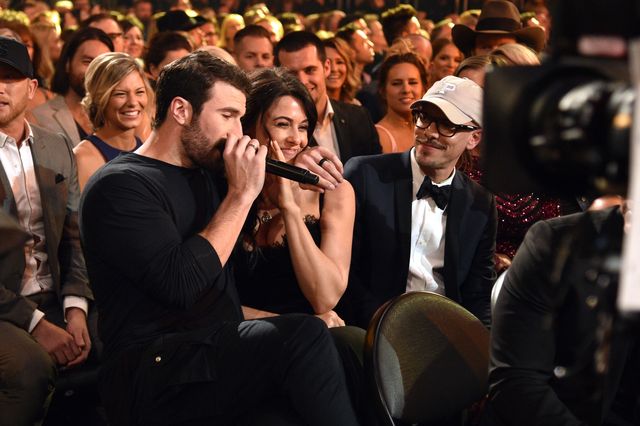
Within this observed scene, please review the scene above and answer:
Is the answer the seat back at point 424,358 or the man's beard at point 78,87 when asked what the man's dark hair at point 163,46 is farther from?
the seat back at point 424,358

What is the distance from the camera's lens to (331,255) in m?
3.44

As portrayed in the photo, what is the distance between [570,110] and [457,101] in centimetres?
231

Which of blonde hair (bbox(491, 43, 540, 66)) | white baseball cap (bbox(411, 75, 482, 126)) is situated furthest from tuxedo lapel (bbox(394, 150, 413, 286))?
blonde hair (bbox(491, 43, 540, 66))

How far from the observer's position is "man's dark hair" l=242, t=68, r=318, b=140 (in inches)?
146

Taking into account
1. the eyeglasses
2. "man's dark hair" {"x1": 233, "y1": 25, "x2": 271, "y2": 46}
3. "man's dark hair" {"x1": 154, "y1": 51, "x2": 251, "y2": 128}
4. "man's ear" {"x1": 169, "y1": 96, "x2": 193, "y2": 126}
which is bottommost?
"man's dark hair" {"x1": 233, "y1": 25, "x2": 271, "y2": 46}

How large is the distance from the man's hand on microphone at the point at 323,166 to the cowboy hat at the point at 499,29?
10.3 ft

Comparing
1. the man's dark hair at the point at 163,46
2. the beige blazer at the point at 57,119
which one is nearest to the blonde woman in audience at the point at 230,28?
A: the man's dark hair at the point at 163,46

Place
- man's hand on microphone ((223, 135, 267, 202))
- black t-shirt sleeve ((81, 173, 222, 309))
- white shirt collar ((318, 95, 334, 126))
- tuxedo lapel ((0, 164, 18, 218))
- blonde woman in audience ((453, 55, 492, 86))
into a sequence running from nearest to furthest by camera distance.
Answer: black t-shirt sleeve ((81, 173, 222, 309)) < man's hand on microphone ((223, 135, 267, 202)) < tuxedo lapel ((0, 164, 18, 218)) < blonde woman in audience ((453, 55, 492, 86)) < white shirt collar ((318, 95, 334, 126))

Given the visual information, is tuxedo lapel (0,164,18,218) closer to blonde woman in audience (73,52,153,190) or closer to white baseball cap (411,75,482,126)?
blonde woman in audience (73,52,153,190)

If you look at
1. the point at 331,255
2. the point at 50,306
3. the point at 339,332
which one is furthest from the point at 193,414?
the point at 50,306

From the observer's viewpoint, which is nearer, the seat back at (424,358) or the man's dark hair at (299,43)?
the seat back at (424,358)

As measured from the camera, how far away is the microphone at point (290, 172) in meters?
3.27

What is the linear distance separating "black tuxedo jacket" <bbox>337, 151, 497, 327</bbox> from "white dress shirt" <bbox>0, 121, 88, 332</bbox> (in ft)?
3.49

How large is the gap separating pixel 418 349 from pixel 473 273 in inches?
39.7
